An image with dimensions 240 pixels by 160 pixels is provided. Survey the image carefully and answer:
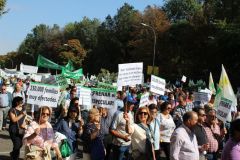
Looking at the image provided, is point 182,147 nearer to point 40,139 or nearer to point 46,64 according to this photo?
point 40,139

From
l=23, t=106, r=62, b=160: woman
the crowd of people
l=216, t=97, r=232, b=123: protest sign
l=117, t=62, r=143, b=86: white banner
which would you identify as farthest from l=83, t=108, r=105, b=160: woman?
l=216, t=97, r=232, b=123: protest sign

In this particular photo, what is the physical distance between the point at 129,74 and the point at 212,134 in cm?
272

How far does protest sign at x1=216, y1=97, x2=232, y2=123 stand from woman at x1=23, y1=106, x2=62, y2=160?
411cm

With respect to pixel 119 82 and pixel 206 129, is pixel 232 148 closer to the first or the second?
pixel 206 129

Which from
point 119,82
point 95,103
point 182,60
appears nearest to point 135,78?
point 119,82

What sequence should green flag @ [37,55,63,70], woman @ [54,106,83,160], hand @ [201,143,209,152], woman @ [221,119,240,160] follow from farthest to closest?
green flag @ [37,55,63,70]
woman @ [54,106,83,160]
hand @ [201,143,209,152]
woman @ [221,119,240,160]

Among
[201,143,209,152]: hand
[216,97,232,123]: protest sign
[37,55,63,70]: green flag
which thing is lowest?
[201,143,209,152]: hand

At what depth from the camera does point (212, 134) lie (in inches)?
350

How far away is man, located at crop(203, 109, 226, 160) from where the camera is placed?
8711 millimetres

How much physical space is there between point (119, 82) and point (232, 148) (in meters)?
5.68

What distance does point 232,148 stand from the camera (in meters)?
5.43

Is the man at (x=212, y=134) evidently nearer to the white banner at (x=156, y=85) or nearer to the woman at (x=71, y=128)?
the woman at (x=71, y=128)

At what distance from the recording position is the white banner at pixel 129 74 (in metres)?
10.8

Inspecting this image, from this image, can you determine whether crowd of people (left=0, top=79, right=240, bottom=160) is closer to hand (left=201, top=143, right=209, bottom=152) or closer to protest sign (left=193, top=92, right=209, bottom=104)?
hand (left=201, top=143, right=209, bottom=152)
